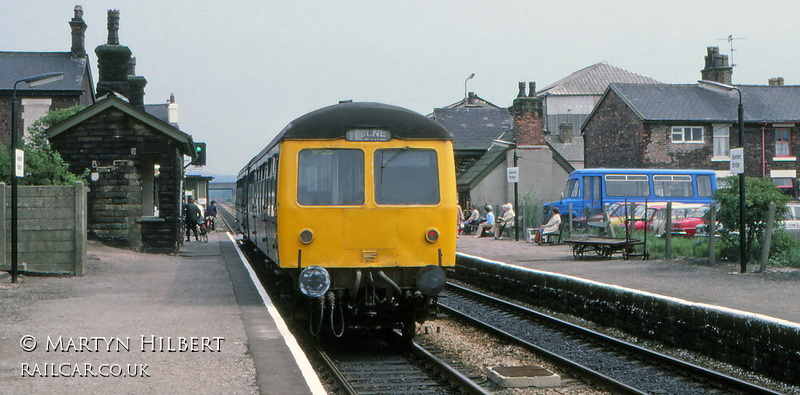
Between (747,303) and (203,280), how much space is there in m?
8.95

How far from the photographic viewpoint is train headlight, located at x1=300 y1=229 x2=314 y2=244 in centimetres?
969

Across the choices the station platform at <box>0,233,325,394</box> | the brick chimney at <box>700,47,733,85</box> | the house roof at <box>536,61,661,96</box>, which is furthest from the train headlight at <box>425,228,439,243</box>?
the house roof at <box>536,61,661,96</box>

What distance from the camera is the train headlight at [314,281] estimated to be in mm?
9281

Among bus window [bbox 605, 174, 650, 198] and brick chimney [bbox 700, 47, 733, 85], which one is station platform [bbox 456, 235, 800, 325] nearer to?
bus window [bbox 605, 174, 650, 198]

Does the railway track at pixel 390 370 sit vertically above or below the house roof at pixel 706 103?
below

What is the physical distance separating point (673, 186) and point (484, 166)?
10.1 metres

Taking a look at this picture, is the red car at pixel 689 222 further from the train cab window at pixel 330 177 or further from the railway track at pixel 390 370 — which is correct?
the train cab window at pixel 330 177

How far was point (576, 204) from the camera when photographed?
104ft

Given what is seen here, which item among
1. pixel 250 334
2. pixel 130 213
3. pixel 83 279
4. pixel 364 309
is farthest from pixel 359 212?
pixel 130 213

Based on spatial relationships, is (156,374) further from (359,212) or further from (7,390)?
(359,212)

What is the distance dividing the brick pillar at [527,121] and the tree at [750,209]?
70.1ft

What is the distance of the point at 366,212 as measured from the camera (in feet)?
32.3

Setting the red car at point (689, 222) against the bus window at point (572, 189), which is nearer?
the red car at point (689, 222)

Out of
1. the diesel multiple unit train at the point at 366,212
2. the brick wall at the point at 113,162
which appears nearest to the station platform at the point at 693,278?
the diesel multiple unit train at the point at 366,212
